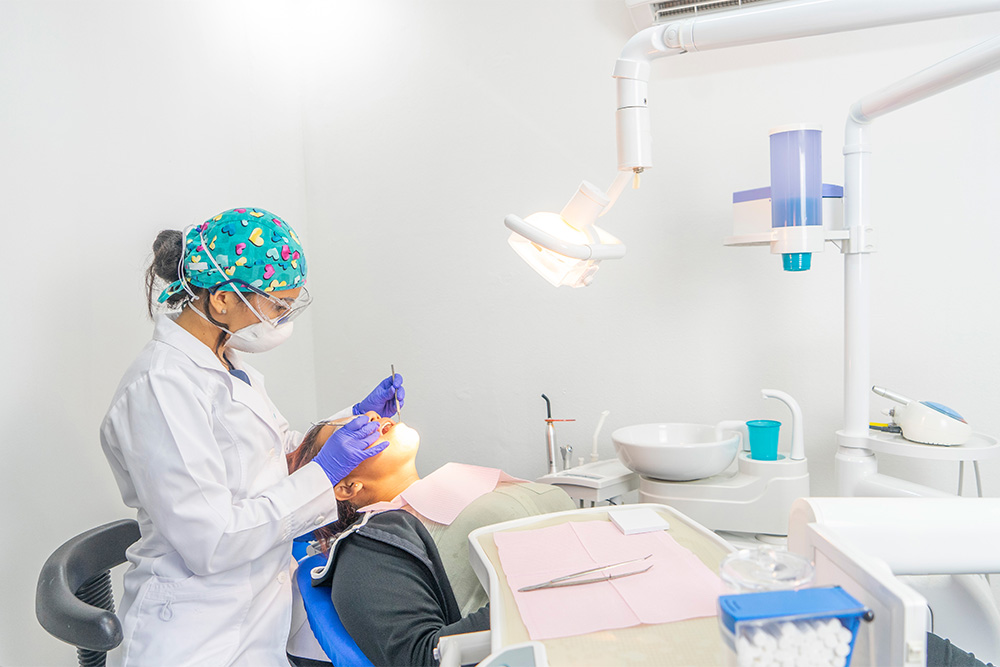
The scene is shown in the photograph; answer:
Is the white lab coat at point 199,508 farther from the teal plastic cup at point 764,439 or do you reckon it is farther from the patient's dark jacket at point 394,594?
the teal plastic cup at point 764,439

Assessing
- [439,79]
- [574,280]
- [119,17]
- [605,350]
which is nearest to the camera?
[574,280]

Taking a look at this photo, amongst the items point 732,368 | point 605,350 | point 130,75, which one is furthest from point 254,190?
point 732,368

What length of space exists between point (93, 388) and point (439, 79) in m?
1.47

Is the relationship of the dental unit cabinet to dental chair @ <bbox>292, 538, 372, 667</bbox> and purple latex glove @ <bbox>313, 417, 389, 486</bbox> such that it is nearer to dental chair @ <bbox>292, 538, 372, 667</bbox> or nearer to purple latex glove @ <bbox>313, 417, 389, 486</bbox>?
purple latex glove @ <bbox>313, 417, 389, 486</bbox>

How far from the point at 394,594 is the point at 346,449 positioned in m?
0.29

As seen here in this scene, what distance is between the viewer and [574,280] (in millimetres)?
1448

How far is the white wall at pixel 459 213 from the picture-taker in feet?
5.12

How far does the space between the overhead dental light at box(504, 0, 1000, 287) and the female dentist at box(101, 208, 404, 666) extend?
51cm

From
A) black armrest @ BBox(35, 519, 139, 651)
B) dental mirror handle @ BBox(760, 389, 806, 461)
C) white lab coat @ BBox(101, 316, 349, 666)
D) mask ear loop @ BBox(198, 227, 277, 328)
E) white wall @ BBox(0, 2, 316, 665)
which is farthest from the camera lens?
dental mirror handle @ BBox(760, 389, 806, 461)

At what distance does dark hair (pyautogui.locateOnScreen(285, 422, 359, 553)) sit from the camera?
1.58 m

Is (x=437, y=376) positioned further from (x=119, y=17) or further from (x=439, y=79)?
(x=119, y=17)

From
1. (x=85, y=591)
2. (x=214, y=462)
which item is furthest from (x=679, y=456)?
(x=85, y=591)

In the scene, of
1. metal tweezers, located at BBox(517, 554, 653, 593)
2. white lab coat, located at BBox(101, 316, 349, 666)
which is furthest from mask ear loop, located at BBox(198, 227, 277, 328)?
metal tweezers, located at BBox(517, 554, 653, 593)

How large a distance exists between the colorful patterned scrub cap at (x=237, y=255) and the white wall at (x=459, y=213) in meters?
0.47
